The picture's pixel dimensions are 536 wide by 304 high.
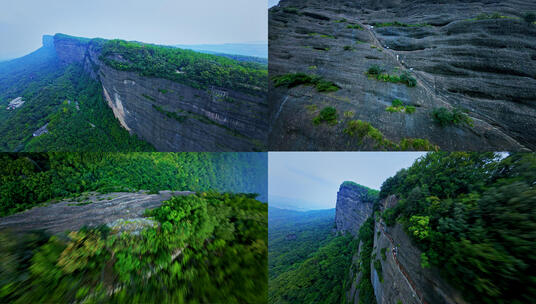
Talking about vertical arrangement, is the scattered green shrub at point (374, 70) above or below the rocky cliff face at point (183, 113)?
above

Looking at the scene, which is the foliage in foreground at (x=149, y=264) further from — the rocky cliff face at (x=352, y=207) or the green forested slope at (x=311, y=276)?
the rocky cliff face at (x=352, y=207)

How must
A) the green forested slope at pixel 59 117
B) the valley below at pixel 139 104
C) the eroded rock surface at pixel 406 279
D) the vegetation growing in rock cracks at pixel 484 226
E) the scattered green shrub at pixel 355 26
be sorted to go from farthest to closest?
1. the scattered green shrub at pixel 355 26
2. the green forested slope at pixel 59 117
3. the valley below at pixel 139 104
4. the eroded rock surface at pixel 406 279
5. the vegetation growing in rock cracks at pixel 484 226

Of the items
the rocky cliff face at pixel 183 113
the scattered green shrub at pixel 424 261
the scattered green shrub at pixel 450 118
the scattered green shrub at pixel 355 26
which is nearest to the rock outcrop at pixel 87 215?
the rocky cliff face at pixel 183 113

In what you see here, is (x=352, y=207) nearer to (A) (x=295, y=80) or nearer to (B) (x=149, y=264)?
(A) (x=295, y=80)

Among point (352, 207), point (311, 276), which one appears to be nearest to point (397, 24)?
point (352, 207)

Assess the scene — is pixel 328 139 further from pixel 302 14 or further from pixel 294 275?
pixel 294 275

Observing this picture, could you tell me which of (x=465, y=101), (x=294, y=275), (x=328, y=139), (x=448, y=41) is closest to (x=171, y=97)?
(x=328, y=139)

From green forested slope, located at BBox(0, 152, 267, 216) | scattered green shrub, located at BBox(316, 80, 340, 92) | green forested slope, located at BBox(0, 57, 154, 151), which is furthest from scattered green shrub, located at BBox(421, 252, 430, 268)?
green forested slope, located at BBox(0, 57, 154, 151)
